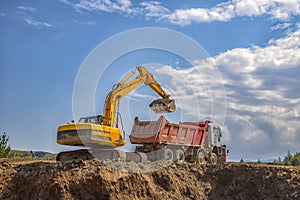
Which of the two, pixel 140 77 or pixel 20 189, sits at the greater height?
pixel 140 77

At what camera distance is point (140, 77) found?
67.3 ft

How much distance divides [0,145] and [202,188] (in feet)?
86.4

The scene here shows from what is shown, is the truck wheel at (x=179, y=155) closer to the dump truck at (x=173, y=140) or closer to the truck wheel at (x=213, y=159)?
the dump truck at (x=173, y=140)

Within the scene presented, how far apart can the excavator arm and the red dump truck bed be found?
0.82m

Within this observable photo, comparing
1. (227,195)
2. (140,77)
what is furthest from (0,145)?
(227,195)

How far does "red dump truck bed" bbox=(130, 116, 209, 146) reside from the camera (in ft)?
63.9

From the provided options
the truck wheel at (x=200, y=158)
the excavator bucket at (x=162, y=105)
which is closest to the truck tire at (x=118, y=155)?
the excavator bucket at (x=162, y=105)

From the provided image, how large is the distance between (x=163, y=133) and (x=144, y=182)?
5.82m

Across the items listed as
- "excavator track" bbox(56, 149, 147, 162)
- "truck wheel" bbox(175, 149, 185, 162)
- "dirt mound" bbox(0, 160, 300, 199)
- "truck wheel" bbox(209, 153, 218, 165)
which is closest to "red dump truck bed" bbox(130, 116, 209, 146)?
"truck wheel" bbox(175, 149, 185, 162)

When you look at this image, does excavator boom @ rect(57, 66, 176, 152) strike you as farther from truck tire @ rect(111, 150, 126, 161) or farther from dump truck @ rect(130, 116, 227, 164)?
dump truck @ rect(130, 116, 227, 164)

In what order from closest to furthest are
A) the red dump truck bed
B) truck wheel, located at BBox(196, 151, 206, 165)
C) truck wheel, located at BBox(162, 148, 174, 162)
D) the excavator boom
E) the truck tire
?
the excavator boom → the truck tire → truck wheel, located at BBox(162, 148, 174, 162) → the red dump truck bed → truck wheel, located at BBox(196, 151, 206, 165)

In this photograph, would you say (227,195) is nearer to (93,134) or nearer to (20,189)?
(93,134)

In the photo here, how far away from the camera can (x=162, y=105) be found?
19984 millimetres

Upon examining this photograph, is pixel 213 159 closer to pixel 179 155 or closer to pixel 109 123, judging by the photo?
pixel 179 155
